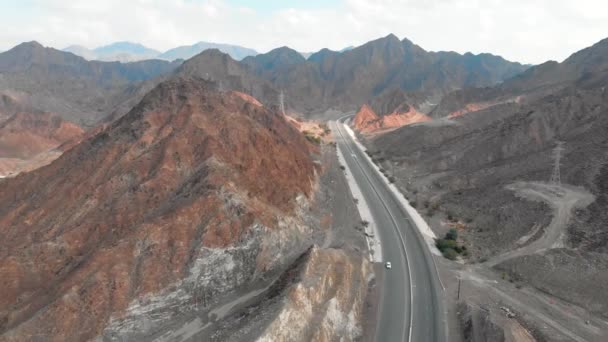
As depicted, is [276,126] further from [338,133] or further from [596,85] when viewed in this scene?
[596,85]

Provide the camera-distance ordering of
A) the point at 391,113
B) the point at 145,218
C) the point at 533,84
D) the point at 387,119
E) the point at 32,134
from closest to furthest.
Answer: the point at 145,218
the point at 32,134
the point at 387,119
the point at 533,84
the point at 391,113

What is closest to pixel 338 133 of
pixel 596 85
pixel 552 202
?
pixel 596 85

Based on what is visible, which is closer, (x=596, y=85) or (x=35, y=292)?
(x=35, y=292)

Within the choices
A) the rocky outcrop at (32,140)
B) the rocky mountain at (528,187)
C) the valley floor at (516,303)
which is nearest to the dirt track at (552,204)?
the valley floor at (516,303)

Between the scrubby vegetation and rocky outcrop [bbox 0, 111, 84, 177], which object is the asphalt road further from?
rocky outcrop [bbox 0, 111, 84, 177]

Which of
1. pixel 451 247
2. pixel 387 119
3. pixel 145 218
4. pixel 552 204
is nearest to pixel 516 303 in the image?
pixel 451 247

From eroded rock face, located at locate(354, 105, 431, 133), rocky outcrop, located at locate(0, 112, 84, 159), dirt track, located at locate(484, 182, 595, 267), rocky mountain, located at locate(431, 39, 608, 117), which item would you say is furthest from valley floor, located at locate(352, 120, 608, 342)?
rocky mountain, located at locate(431, 39, 608, 117)

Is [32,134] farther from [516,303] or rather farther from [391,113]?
[516,303]

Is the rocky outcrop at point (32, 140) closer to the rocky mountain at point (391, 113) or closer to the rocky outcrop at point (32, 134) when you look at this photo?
the rocky outcrop at point (32, 134)
